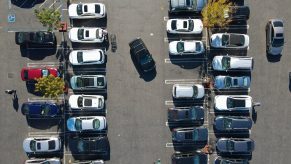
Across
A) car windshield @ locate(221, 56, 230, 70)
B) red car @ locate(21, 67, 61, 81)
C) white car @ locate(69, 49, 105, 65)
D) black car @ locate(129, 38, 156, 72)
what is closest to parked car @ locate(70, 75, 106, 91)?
white car @ locate(69, 49, 105, 65)

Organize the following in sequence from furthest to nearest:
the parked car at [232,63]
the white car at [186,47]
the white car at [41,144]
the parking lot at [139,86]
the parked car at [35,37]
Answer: the parking lot at [139,86]
the parked car at [35,37]
the white car at [186,47]
the parked car at [232,63]
the white car at [41,144]

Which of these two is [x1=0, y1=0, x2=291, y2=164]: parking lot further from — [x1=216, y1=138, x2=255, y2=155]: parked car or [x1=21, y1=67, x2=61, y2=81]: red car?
[x1=216, y1=138, x2=255, y2=155]: parked car

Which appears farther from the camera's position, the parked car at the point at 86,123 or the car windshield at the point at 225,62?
the car windshield at the point at 225,62

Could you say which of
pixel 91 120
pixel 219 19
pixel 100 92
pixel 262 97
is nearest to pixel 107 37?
pixel 100 92

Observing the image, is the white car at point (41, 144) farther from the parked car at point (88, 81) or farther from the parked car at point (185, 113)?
the parked car at point (185, 113)

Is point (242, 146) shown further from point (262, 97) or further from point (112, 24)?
point (112, 24)

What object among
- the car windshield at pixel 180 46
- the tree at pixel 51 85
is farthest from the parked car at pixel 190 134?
the tree at pixel 51 85

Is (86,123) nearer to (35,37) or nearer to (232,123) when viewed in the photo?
(35,37)
